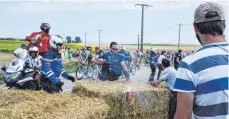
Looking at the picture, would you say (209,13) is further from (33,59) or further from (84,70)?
(84,70)

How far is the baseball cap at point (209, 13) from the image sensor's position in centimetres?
283

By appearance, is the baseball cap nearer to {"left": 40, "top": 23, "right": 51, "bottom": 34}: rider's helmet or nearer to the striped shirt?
the striped shirt

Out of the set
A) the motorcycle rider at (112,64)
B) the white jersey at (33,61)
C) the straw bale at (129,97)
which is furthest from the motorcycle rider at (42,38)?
the motorcycle rider at (112,64)

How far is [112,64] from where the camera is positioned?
11.3m

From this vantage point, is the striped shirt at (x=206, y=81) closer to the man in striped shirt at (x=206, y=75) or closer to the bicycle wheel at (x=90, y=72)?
the man in striped shirt at (x=206, y=75)

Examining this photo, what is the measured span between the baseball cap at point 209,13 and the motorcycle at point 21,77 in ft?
16.8

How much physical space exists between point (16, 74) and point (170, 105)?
273cm

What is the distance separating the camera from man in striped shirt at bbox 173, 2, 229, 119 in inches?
107

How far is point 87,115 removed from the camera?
507cm

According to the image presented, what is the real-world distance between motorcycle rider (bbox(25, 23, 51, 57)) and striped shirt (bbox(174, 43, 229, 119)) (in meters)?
5.35

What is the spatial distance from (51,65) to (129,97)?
4.73 feet

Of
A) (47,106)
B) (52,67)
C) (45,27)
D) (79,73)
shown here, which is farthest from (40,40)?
(79,73)

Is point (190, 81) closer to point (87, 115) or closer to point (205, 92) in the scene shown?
point (205, 92)

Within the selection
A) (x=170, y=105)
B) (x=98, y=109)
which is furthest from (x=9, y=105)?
(x=170, y=105)
